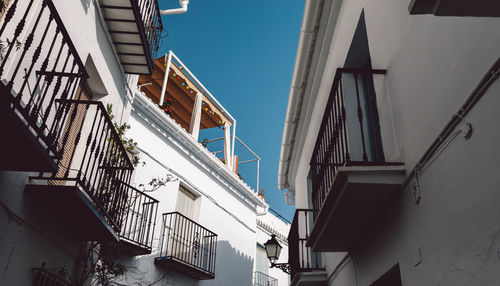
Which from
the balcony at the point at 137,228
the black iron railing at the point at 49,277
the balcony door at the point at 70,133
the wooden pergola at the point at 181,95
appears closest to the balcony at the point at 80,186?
the balcony door at the point at 70,133

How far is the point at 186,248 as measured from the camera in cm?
1088

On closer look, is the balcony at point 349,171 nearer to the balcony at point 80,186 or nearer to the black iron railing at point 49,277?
the balcony at point 80,186

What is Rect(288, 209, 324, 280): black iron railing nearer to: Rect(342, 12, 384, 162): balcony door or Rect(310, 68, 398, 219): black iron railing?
Rect(310, 68, 398, 219): black iron railing

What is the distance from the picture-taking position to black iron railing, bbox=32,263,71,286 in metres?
4.79

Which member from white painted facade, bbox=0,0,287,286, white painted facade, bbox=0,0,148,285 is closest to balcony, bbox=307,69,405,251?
white painted facade, bbox=0,0,148,285

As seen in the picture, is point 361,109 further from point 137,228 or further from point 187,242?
point 187,242

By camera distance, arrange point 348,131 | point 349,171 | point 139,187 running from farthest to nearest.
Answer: point 139,187 < point 348,131 < point 349,171

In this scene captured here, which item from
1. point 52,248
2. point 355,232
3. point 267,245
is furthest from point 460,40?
point 267,245

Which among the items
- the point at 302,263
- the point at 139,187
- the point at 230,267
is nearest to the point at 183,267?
the point at 139,187

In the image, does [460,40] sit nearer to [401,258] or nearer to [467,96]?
[467,96]

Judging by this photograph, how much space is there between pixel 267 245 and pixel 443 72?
6631 mm

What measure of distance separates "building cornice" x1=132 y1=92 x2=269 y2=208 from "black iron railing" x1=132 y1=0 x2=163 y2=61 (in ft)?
8.51

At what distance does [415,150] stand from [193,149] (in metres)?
9.20

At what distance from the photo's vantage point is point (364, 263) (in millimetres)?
5043
